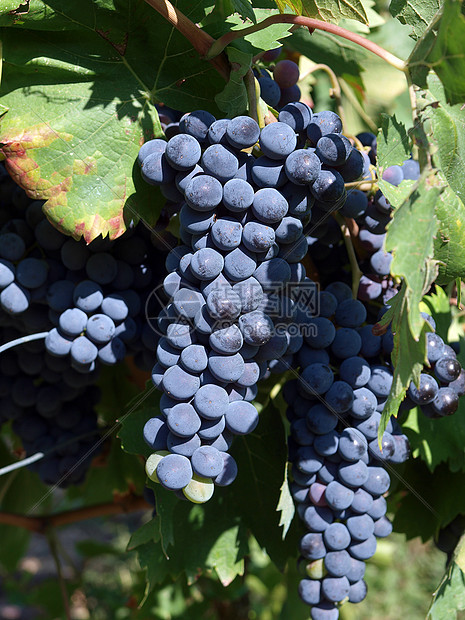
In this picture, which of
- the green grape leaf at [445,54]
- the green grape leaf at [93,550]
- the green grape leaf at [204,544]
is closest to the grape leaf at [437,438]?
the green grape leaf at [204,544]

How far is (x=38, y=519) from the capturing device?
1.48m

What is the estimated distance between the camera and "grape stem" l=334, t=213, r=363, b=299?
0.88 meters

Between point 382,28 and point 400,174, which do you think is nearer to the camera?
point 400,174

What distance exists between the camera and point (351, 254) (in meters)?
0.89

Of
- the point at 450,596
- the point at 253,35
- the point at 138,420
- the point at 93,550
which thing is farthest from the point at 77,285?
the point at 93,550

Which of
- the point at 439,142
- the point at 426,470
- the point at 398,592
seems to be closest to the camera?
the point at 439,142

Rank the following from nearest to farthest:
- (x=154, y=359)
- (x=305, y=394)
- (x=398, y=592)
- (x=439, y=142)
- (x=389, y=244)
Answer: (x=389, y=244), (x=439, y=142), (x=305, y=394), (x=154, y=359), (x=398, y=592)

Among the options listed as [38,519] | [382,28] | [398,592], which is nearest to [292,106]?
[382,28]

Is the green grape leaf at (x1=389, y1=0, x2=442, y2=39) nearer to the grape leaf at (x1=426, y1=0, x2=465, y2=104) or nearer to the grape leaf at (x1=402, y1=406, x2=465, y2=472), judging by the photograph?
the grape leaf at (x1=426, y1=0, x2=465, y2=104)

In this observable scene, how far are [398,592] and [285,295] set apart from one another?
375cm

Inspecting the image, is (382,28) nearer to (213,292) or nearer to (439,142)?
(439,142)

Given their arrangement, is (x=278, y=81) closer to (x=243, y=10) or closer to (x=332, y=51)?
(x=243, y=10)

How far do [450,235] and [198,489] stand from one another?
46 centimetres

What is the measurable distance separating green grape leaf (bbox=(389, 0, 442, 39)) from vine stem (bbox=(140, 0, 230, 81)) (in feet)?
0.78
